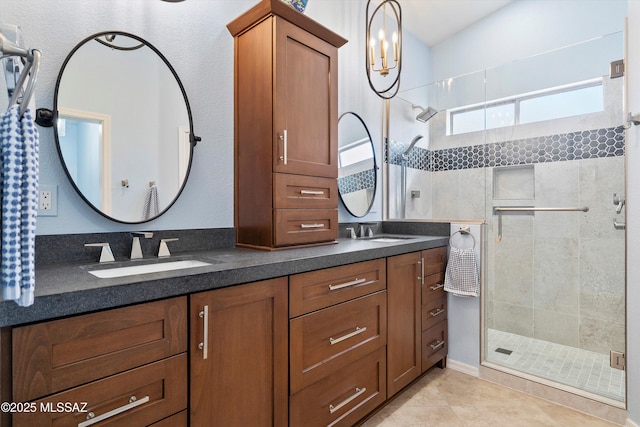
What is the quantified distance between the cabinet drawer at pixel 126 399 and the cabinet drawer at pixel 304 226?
0.81 metres

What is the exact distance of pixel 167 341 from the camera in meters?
0.99

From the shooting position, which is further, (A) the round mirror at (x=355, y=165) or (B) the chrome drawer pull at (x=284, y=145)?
(A) the round mirror at (x=355, y=165)

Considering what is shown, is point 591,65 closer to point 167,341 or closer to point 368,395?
point 368,395

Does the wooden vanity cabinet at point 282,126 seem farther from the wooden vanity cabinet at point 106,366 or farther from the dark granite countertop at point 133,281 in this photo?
the wooden vanity cabinet at point 106,366

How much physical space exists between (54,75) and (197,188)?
72cm

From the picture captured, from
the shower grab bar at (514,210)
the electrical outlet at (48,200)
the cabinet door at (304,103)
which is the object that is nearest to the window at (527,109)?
the shower grab bar at (514,210)

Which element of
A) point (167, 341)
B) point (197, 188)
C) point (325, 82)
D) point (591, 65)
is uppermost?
point (591, 65)

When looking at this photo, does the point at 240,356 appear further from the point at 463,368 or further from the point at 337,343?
the point at 463,368

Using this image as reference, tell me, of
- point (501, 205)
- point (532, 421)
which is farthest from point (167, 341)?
point (501, 205)

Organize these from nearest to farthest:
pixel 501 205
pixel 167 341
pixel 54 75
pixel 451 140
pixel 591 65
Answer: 1. pixel 167 341
2. pixel 54 75
3. pixel 591 65
4. pixel 501 205
5. pixel 451 140

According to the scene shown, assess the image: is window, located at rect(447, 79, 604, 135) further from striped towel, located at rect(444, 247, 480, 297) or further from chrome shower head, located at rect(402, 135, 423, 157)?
striped towel, located at rect(444, 247, 480, 297)

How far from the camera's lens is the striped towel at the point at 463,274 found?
7.66ft

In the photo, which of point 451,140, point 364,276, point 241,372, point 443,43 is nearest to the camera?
point 241,372

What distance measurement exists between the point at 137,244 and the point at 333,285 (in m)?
0.90
